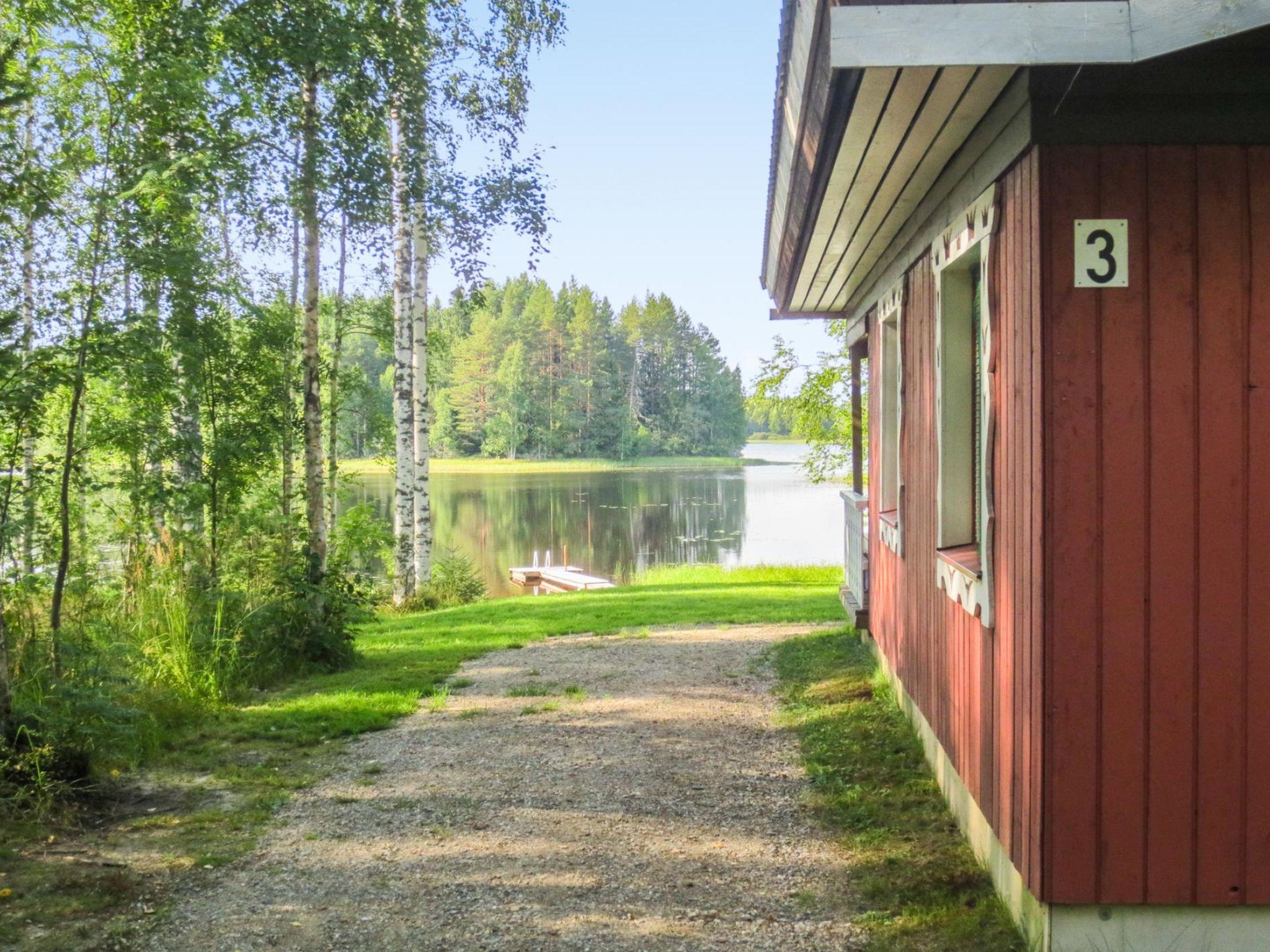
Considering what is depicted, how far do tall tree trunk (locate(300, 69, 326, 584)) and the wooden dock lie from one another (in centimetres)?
1194

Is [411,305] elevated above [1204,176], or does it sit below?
above

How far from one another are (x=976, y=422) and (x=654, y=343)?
69.2 m

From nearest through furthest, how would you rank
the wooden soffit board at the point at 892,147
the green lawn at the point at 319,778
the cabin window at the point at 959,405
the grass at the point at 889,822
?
the wooden soffit board at the point at 892,147 → the grass at the point at 889,822 → the green lawn at the point at 319,778 → the cabin window at the point at 959,405

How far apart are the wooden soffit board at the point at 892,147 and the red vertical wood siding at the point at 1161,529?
1.21ft

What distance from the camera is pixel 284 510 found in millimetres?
9344

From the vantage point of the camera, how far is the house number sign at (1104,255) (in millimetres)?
3031

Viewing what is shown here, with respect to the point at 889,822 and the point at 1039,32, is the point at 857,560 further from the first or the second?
the point at 1039,32

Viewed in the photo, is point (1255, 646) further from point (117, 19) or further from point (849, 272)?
point (117, 19)

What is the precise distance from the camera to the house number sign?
9.95 ft

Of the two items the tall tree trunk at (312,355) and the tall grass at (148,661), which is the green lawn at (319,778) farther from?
the tall tree trunk at (312,355)

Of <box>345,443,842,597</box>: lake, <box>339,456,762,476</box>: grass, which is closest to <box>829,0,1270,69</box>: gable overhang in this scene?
<box>345,443,842,597</box>: lake

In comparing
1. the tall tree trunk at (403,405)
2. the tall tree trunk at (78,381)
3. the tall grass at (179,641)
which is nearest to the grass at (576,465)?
the tall tree trunk at (403,405)

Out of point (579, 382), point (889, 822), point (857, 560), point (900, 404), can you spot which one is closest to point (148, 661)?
point (889, 822)

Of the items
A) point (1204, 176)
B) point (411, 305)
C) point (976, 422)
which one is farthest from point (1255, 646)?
point (411, 305)
